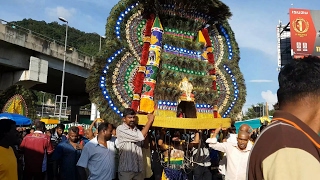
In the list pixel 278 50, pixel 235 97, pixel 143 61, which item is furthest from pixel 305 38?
pixel 143 61

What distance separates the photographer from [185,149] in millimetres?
6059

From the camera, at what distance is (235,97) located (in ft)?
22.4

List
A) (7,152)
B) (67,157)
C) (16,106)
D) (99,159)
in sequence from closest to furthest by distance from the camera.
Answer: (7,152)
(99,159)
(67,157)
(16,106)

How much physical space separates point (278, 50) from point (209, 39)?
3377cm

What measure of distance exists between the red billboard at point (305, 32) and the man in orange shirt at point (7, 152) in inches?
1109

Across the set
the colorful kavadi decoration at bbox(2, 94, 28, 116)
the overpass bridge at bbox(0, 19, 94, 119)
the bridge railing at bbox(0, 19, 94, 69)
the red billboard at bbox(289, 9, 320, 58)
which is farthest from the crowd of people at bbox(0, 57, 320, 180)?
the red billboard at bbox(289, 9, 320, 58)

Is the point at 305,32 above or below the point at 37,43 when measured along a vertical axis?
above

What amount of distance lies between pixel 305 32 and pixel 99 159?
29009 millimetres

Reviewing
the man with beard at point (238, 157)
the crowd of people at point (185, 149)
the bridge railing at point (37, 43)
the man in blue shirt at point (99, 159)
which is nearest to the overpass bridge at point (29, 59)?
the bridge railing at point (37, 43)

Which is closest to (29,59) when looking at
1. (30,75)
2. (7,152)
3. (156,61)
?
(30,75)

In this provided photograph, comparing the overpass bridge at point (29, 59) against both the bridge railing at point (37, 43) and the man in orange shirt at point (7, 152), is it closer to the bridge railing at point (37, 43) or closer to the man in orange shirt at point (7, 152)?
the bridge railing at point (37, 43)

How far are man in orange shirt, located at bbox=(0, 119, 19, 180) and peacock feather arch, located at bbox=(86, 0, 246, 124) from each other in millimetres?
2054

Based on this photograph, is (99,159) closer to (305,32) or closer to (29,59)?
(29,59)

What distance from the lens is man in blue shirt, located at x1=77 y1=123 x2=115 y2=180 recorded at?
4.49m
